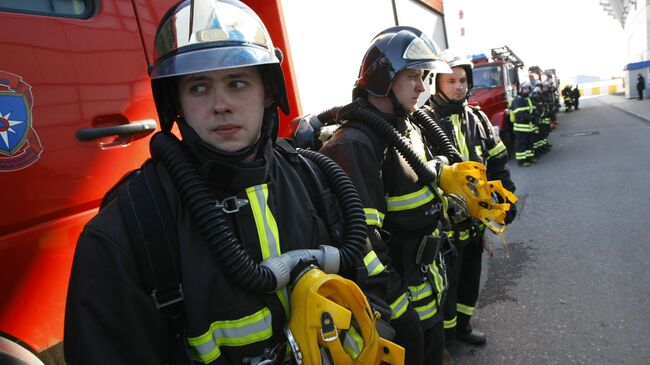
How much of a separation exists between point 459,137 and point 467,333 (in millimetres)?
1472

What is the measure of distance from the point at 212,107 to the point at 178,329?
631mm

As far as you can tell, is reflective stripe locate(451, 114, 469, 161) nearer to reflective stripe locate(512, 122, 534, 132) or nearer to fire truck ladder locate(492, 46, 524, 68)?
reflective stripe locate(512, 122, 534, 132)

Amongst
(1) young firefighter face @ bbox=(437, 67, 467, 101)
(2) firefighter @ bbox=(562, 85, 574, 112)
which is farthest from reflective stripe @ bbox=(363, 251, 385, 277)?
(2) firefighter @ bbox=(562, 85, 574, 112)

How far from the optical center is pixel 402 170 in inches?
87.7

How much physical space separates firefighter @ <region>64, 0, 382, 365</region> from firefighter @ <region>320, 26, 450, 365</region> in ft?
2.43

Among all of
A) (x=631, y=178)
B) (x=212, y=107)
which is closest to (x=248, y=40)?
(x=212, y=107)

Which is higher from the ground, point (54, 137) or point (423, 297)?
point (54, 137)

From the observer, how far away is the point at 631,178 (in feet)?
24.2

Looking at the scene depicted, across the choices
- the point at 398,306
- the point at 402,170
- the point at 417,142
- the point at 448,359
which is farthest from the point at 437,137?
the point at 448,359

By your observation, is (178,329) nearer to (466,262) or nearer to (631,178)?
(466,262)

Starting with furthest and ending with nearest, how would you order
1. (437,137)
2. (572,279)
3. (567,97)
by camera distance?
(567,97), (572,279), (437,137)

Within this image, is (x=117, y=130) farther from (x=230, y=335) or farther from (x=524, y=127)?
(x=524, y=127)

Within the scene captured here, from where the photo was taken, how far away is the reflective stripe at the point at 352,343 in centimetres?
120

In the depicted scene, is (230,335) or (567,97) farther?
(567,97)
